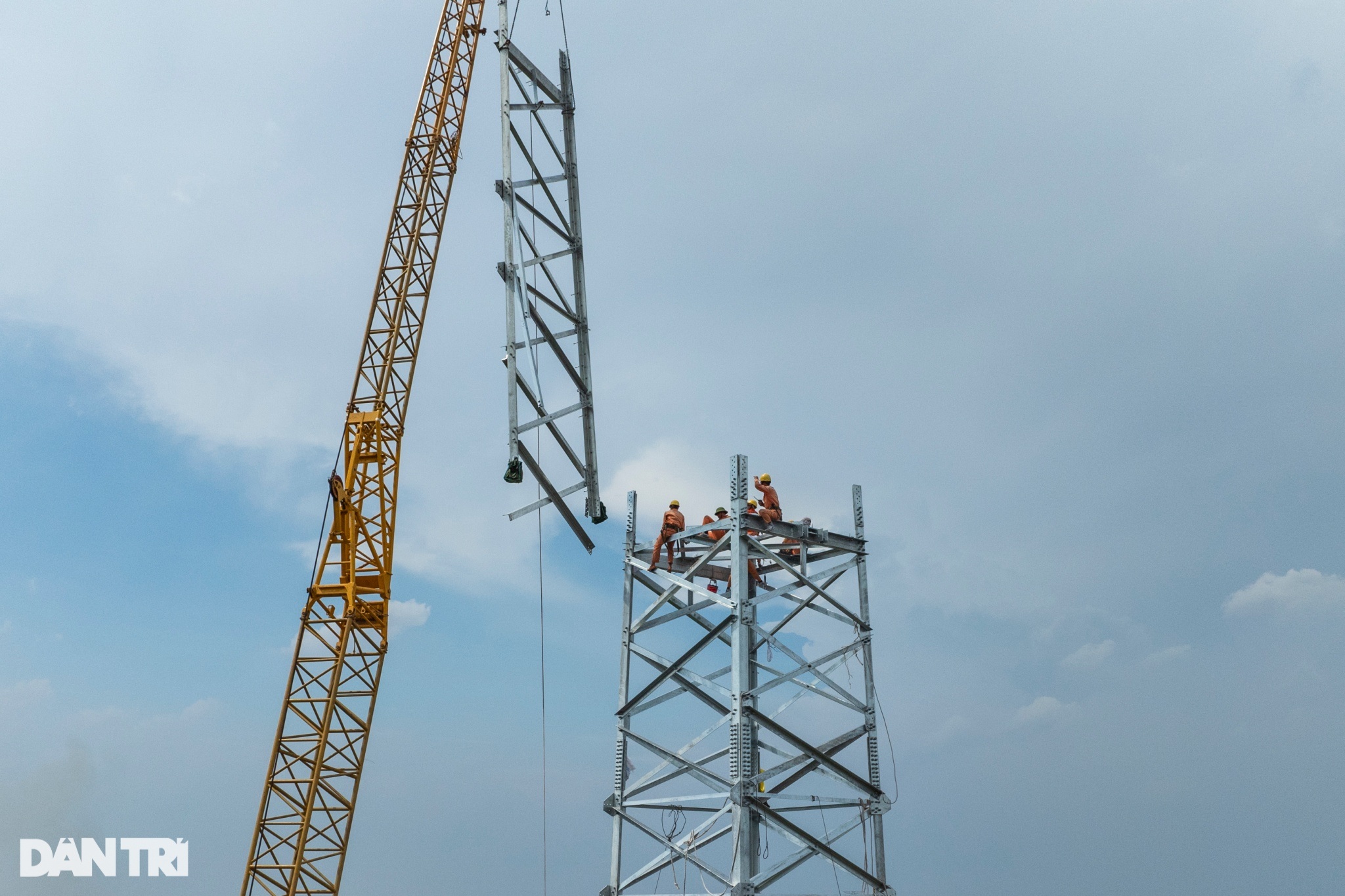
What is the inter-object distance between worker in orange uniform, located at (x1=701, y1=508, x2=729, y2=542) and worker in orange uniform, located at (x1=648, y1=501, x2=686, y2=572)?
0.73 metres

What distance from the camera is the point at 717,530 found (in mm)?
30375

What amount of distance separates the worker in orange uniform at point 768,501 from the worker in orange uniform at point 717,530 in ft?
3.15

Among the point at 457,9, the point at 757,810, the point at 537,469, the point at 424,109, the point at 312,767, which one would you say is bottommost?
the point at 757,810

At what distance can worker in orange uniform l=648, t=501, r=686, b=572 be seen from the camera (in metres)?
31.7

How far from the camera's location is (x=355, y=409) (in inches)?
1857

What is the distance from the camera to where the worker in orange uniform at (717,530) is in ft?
99.8

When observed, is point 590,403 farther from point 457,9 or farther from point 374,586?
point 457,9

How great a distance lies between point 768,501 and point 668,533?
2750 mm

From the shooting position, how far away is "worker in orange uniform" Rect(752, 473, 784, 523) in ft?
98.9

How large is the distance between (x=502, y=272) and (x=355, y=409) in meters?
16.5

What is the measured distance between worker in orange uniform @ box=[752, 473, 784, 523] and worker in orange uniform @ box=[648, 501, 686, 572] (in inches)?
86.3

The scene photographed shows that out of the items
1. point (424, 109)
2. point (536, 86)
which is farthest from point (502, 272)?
point (424, 109)

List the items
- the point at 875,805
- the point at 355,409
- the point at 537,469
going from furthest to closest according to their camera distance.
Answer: the point at 355,409
the point at 537,469
the point at 875,805

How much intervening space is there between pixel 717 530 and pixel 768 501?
176 cm
